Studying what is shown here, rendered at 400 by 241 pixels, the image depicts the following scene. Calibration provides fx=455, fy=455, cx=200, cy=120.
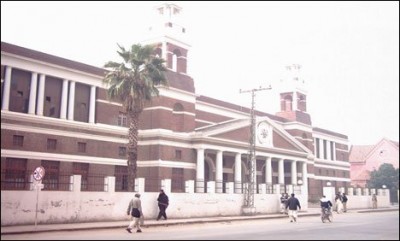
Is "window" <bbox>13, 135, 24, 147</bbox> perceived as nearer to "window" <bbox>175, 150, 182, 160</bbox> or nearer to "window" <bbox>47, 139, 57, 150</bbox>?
"window" <bbox>47, 139, 57, 150</bbox>

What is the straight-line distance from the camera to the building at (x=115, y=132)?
3325 cm

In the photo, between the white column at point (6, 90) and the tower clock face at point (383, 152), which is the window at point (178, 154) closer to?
the white column at point (6, 90)

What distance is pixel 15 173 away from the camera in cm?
3228

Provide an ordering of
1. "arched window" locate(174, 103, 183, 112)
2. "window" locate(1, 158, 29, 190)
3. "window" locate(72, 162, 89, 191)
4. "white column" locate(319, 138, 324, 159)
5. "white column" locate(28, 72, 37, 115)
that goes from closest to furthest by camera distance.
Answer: "window" locate(1, 158, 29, 190) < "white column" locate(28, 72, 37, 115) < "window" locate(72, 162, 89, 191) < "arched window" locate(174, 103, 183, 112) < "white column" locate(319, 138, 324, 159)

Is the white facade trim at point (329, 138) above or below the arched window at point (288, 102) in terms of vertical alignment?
below

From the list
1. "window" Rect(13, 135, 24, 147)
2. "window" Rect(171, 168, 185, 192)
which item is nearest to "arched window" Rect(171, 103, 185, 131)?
"window" Rect(171, 168, 185, 192)

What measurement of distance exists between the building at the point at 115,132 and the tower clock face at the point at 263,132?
0.36 ft

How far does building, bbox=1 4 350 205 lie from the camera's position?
33.2 meters

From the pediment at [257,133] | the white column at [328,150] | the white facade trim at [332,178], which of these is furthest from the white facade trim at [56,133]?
the white column at [328,150]

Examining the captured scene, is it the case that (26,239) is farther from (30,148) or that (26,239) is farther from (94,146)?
(94,146)

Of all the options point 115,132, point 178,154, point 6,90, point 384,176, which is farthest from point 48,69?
point 384,176

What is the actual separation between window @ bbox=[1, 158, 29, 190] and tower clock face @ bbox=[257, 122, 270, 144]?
24.4 meters

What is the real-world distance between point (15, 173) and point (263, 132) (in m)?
26.2

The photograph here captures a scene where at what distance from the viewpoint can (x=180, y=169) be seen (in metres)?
41.8
